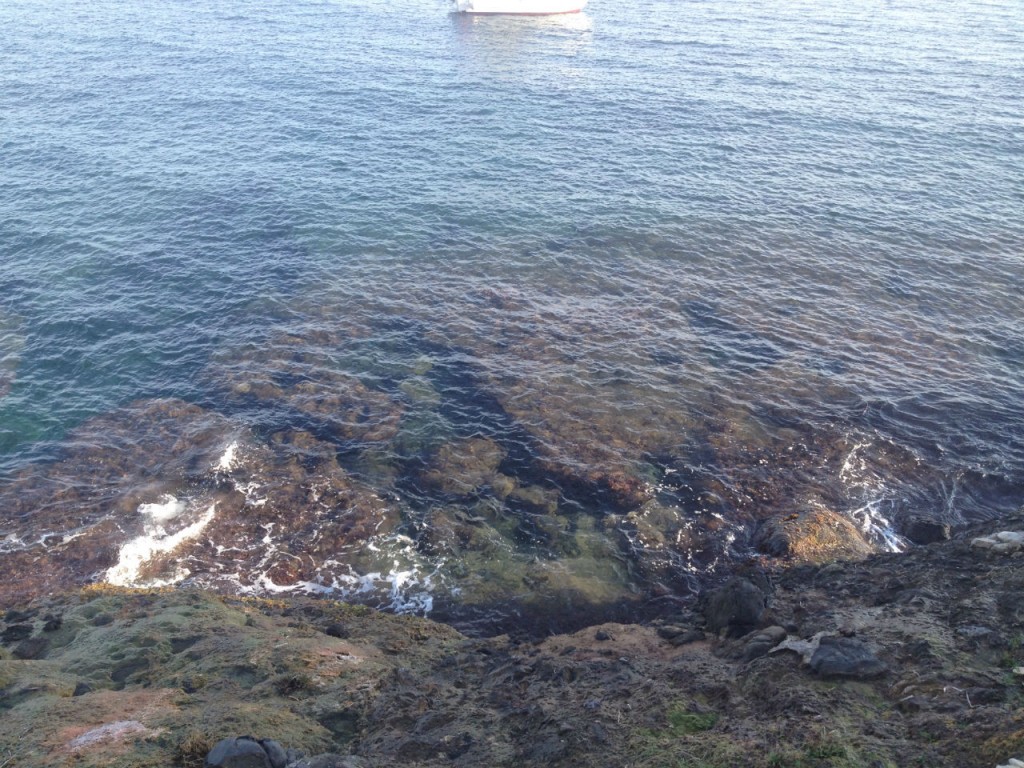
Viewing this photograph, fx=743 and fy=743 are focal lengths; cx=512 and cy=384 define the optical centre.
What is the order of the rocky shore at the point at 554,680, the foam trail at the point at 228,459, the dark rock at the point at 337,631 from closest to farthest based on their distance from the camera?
1. the rocky shore at the point at 554,680
2. the dark rock at the point at 337,631
3. the foam trail at the point at 228,459

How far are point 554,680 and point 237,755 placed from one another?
10.9 meters

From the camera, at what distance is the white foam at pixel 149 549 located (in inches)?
1366

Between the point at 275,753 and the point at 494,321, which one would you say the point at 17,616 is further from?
the point at 494,321

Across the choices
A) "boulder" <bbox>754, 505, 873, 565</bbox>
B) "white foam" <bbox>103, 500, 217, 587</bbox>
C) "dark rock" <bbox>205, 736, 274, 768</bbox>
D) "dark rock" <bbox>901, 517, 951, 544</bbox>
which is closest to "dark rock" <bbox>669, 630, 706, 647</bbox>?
"boulder" <bbox>754, 505, 873, 565</bbox>

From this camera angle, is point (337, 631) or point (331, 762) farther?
point (337, 631)

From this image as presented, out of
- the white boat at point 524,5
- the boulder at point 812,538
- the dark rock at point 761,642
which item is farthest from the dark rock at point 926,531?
the white boat at point 524,5

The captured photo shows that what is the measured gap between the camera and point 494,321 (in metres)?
52.1

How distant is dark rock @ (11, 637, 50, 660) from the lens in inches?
1117

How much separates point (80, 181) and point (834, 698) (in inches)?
2860

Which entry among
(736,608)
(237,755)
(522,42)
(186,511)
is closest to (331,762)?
(237,755)

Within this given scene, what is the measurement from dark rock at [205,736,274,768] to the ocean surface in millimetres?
13334

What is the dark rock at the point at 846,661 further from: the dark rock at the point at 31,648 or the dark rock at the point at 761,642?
the dark rock at the point at 31,648

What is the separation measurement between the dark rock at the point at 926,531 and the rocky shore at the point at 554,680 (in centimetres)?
204

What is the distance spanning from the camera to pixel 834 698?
2230 centimetres
